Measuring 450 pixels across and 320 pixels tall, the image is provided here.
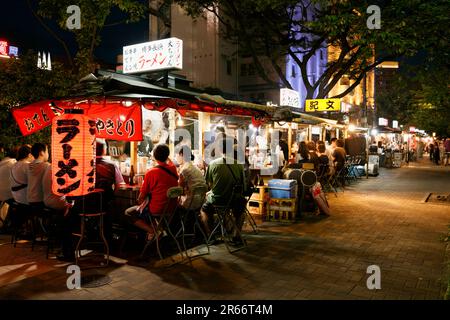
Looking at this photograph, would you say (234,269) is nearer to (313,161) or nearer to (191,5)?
(313,161)

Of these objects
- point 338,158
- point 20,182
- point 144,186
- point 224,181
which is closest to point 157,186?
point 144,186

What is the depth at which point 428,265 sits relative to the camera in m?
6.21

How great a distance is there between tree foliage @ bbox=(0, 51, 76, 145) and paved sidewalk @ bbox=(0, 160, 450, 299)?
9.16 feet

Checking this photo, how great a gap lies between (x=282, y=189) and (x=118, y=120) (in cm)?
445

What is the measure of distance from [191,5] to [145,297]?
17817 millimetres

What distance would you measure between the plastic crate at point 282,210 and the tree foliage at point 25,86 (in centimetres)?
601

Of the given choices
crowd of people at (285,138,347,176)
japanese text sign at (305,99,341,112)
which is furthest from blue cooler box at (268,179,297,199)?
japanese text sign at (305,99,341,112)

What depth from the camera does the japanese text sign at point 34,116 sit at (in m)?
7.77

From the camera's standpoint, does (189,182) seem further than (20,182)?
No

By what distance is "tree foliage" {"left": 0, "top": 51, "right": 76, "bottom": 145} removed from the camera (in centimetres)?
895

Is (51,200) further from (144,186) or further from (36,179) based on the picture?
(144,186)

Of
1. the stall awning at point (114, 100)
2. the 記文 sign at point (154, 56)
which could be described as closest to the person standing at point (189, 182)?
the stall awning at point (114, 100)

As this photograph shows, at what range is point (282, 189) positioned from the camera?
30.5 feet
